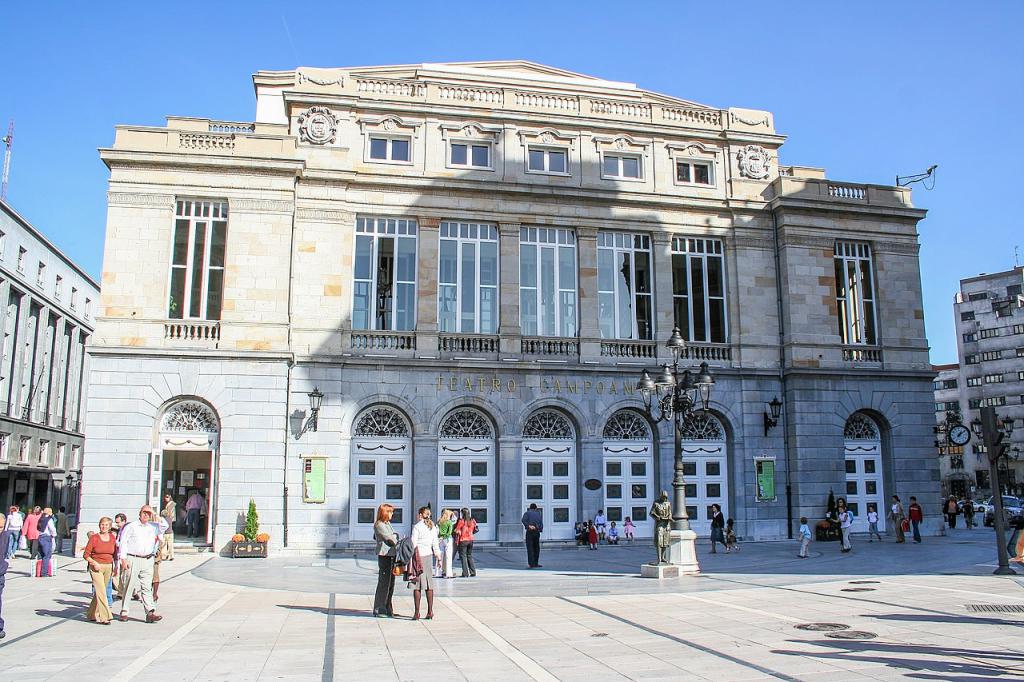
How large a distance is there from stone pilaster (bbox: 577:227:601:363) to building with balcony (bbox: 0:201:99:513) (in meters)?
34.5

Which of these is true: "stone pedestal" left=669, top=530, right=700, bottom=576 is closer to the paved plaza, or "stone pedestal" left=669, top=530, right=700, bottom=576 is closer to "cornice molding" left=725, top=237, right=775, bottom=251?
the paved plaza

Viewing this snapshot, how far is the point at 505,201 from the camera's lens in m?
31.6

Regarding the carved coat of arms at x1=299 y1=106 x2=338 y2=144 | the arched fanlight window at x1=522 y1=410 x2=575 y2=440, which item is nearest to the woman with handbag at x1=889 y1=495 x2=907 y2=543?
the arched fanlight window at x1=522 y1=410 x2=575 y2=440

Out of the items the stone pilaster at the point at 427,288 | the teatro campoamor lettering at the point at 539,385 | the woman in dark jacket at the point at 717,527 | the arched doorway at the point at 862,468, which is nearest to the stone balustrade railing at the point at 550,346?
the teatro campoamor lettering at the point at 539,385

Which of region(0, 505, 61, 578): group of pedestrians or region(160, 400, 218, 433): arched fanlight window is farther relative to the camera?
region(160, 400, 218, 433): arched fanlight window

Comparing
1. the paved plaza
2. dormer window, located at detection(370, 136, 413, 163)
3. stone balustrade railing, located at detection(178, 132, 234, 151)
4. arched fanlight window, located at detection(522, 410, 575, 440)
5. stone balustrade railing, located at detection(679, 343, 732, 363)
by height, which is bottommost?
the paved plaza

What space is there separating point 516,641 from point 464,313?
1923 cm

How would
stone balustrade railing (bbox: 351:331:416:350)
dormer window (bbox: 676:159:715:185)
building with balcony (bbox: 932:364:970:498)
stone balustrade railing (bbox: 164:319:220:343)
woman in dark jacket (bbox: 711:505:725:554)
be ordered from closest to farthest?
woman in dark jacket (bbox: 711:505:725:554) → stone balustrade railing (bbox: 164:319:220:343) → stone balustrade railing (bbox: 351:331:416:350) → dormer window (bbox: 676:159:715:185) → building with balcony (bbox: 932:364:970:498)

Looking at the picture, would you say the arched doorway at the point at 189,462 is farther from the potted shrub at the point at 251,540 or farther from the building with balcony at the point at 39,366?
the building with balcony at the point at 39,366

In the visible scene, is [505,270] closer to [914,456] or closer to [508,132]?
[508,132]

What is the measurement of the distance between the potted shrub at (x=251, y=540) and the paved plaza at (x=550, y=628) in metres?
3.21

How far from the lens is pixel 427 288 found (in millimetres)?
30406

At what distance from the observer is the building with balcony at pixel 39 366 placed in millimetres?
49500

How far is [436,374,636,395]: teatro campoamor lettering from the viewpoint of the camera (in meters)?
29.9
